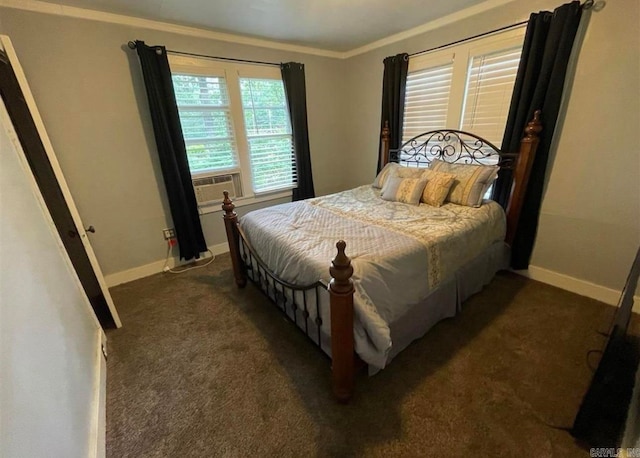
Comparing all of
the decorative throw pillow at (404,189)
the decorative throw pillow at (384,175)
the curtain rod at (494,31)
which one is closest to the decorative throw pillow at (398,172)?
the decorative throw pillow at (384,175)

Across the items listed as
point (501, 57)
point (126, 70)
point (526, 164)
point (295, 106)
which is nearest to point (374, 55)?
point (295, 106)

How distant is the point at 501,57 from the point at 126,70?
3347 millimetres

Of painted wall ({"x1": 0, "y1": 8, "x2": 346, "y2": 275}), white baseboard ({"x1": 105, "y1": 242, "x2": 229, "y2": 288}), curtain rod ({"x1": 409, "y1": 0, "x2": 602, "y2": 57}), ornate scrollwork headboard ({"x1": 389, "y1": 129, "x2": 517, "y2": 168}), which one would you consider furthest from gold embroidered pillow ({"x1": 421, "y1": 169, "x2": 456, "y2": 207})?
white baseboard ({"x1": 105, "y1": 242, "x2": 229, "y2": 288})

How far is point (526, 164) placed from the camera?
2.26 m

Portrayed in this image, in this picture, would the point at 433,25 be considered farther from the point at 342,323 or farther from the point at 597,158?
the point at 342,323

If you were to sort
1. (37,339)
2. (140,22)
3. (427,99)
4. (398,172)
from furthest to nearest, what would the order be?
(427,99) < (398,172) < (140,22) < (37,339)

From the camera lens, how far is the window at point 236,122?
9.27ft

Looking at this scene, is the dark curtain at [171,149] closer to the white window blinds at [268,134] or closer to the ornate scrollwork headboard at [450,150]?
the white window blinds at [268,134]

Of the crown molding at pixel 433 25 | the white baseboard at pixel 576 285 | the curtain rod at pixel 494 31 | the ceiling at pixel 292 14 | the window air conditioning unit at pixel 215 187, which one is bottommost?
the white baseboard at pixel 576 285

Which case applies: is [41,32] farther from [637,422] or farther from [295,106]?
[637,422]

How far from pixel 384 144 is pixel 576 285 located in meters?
2.32

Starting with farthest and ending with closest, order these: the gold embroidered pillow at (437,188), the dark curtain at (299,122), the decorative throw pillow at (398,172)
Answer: the dark curtain at (299,122) → the decorative throw pillow at (398,172) → the gold embroidered pillow at (437,188)

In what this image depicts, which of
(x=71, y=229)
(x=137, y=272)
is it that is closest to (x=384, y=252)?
(x=71, y=229)

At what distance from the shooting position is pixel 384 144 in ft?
11.1
